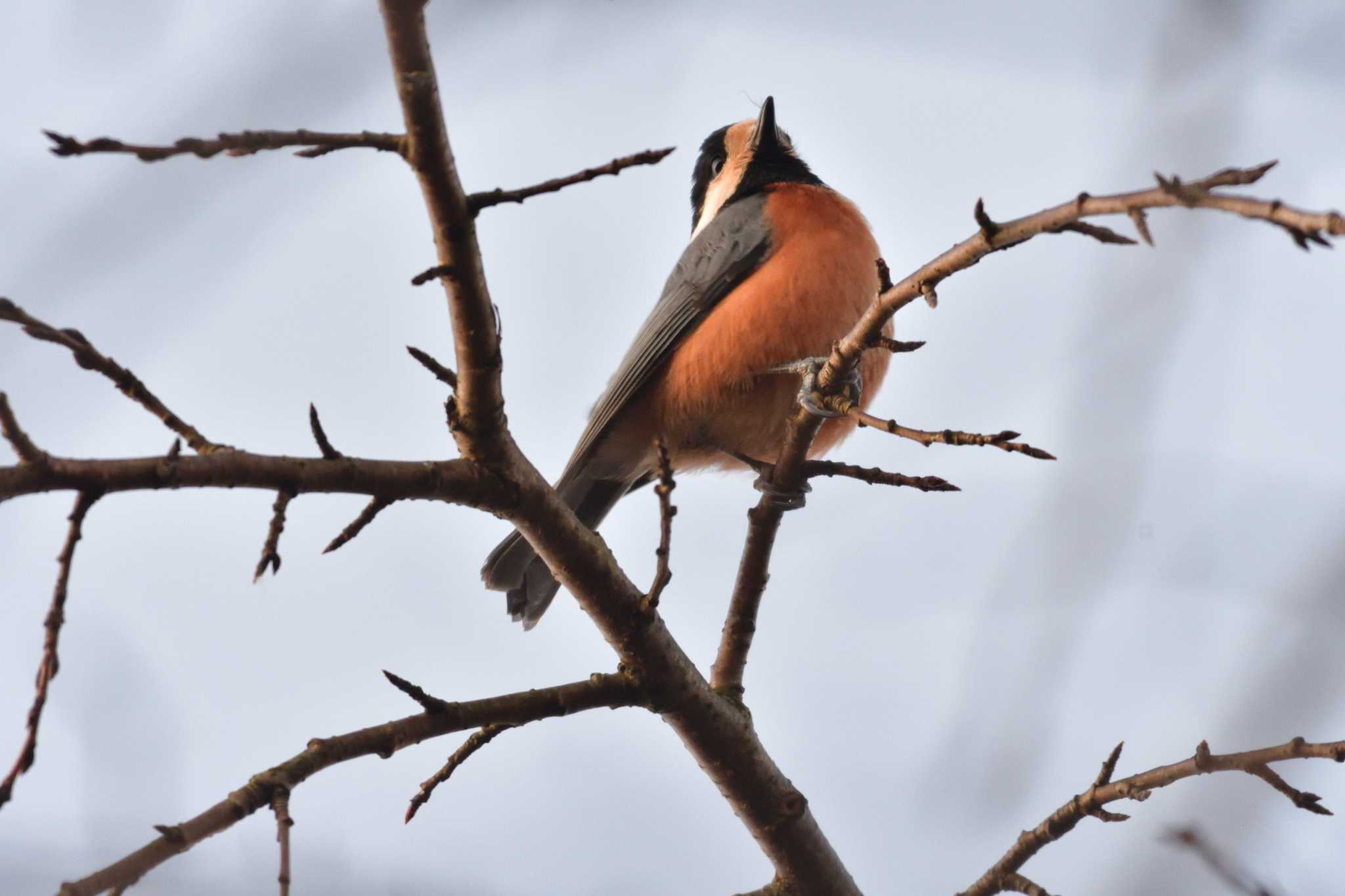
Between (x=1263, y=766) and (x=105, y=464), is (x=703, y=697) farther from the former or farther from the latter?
(x=105, y=464)

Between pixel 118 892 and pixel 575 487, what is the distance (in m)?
3.46

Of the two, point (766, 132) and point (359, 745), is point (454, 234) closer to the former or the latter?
point (359, 745)

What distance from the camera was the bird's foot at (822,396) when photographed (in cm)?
356

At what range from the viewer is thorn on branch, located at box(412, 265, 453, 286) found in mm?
2627

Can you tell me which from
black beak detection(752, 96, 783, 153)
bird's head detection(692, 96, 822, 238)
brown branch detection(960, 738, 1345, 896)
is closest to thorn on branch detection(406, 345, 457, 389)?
brown branch detection(960, 738, 1345, 896)

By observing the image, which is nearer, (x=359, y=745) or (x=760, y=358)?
(x=359, y=745)

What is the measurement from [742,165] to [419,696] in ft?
15.2

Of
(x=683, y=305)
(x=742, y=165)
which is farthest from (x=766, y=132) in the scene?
(x=683, y=305)

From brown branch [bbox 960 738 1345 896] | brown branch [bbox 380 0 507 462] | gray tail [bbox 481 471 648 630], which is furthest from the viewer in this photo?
gray tail [bbox 481 471 648 630]

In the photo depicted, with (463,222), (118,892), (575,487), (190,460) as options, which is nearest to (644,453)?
(575,487)

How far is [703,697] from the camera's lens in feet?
11.7

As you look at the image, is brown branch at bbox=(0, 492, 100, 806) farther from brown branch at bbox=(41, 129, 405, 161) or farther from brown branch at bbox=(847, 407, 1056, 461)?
brown branch at bbox=(847, 407, 1056, 461)

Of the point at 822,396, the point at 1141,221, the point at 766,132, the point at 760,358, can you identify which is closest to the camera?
the point at 1141,221

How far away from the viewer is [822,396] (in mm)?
3600
